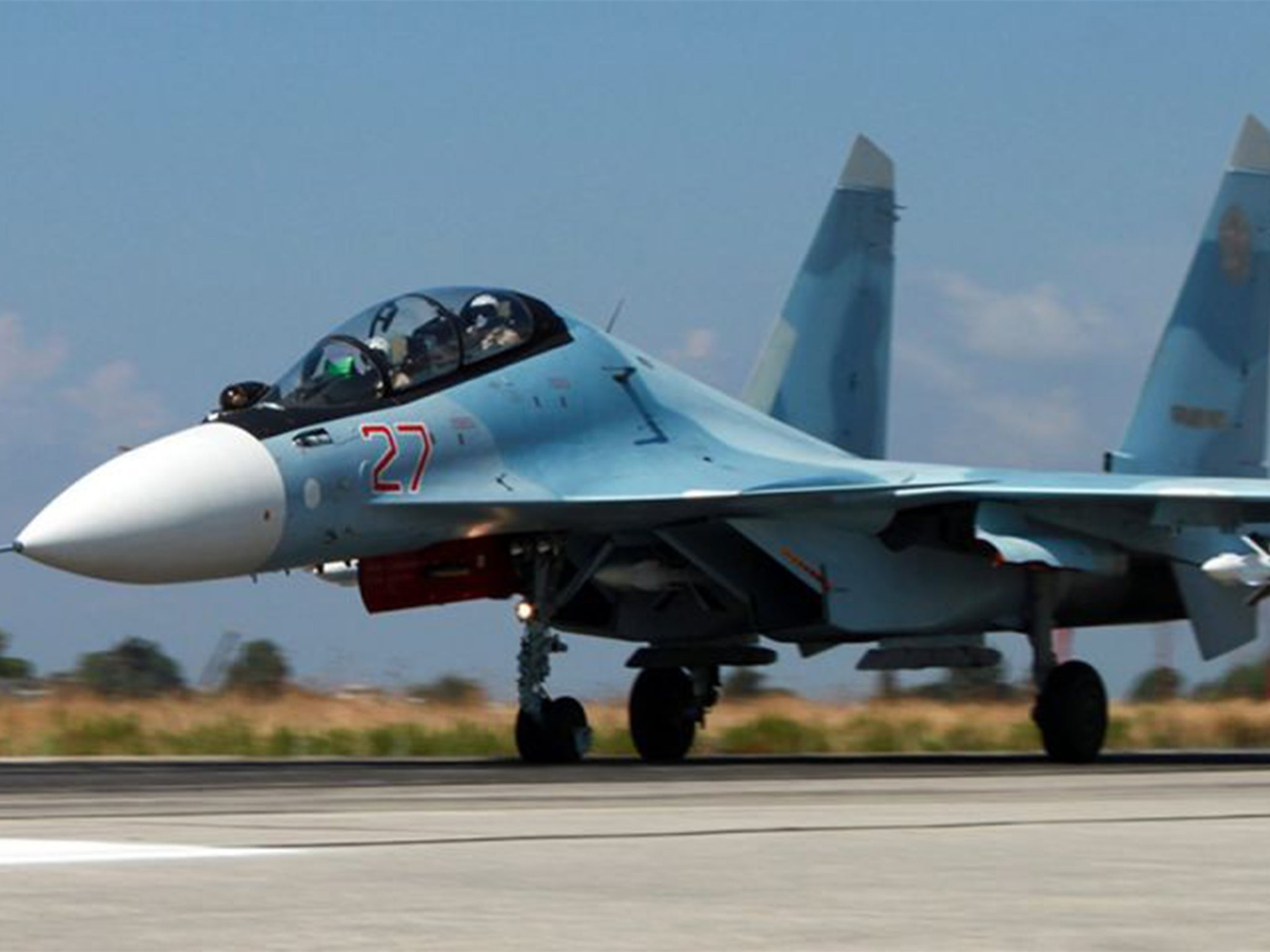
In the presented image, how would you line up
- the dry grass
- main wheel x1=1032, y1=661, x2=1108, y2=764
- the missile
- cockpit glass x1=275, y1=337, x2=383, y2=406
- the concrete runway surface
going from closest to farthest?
the concrete runway surface < cockpit glass x1=275, y1=337, x2=383, y2=406 < the missile < main wheel x1=1032, y1=661, x2=1108, y2=764 < the dry grass

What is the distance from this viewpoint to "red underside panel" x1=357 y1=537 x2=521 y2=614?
1708 cm

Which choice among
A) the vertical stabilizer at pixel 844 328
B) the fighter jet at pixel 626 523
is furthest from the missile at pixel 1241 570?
→ the vertical stabilizer at pixel 844 328

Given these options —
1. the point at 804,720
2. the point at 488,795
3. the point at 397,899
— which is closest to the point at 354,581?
the point at 804,720

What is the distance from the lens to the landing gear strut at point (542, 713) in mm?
16969

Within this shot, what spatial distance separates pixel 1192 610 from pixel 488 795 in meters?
8.34

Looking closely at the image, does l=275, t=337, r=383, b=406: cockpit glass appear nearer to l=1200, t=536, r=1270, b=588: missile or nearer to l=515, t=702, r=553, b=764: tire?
l=515, t=702, r=553, b=764: tire

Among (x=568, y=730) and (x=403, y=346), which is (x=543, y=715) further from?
(x=403, y=346)

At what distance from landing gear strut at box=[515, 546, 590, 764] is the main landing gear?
3.29 meters

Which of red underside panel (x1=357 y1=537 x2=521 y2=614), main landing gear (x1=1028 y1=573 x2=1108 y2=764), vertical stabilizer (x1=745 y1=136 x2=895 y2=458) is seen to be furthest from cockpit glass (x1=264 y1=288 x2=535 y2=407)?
vertical stabilizer (x1=745 y1=136 x2=895 y2=458)

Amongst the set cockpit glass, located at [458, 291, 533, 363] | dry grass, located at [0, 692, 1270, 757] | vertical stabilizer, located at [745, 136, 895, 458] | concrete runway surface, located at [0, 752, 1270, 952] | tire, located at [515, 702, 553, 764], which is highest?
vertical stabilizer, located at [745, 136, 895, 458]

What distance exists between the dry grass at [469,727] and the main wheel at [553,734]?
2.70 metres

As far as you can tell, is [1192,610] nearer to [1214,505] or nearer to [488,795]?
[1214,505]

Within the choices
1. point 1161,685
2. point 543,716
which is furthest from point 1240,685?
point 543,716

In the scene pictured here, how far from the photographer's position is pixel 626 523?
1739cm
